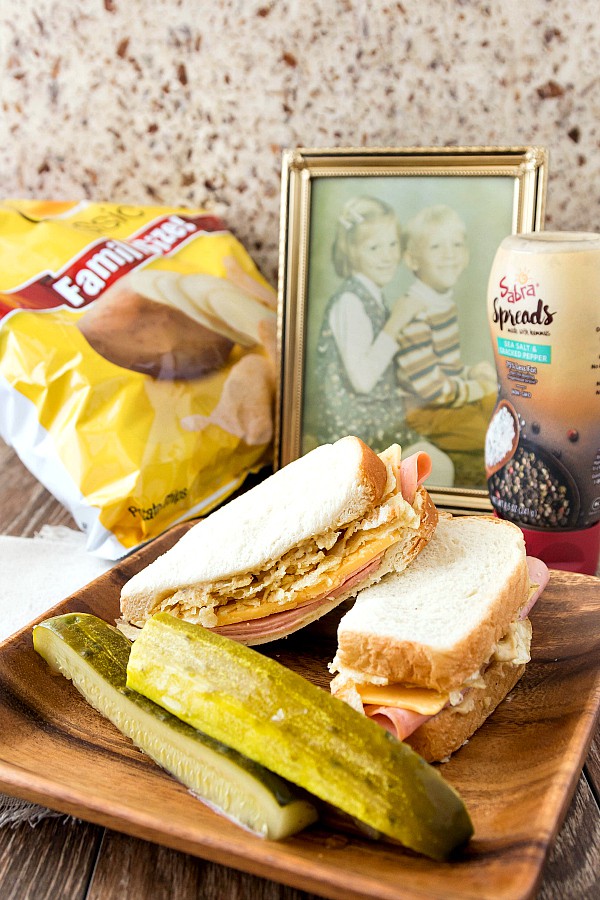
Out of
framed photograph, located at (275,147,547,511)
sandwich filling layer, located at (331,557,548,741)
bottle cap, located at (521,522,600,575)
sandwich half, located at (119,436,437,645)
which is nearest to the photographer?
sandwich filling layer, located at (331,557,548,741)

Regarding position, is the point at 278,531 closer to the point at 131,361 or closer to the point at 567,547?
the point at 567,547

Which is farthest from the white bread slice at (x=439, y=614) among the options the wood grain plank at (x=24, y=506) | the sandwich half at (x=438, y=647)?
the wood grain plank at (x=24, y=506)

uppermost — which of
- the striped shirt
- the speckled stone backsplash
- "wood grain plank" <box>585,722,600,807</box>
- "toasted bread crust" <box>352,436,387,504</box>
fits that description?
the speckled stone backsplash

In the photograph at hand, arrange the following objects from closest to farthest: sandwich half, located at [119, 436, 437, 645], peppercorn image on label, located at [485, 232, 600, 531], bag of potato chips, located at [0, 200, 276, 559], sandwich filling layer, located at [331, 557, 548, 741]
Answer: sandwich filling layer, located at [331, 557, 548, 741], sandwich half, located at [119, 436, 437, 645], peppercorn image on label, located at [485, 232, 600, 531], bag of potato chips, located at [0, 200, 276, 559]

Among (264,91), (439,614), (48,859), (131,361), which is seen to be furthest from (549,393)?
(264,91)

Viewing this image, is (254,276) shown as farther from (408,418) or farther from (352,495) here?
(352,495)

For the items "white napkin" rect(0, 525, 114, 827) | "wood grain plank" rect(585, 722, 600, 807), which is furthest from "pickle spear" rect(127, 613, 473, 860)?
"white napkin" rect(0, 525, 114, 827)

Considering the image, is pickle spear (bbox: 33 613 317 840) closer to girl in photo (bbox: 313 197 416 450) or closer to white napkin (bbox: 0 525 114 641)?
white napkin (bbox: 0 525 114 641)
